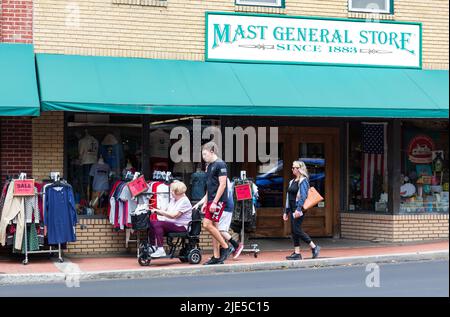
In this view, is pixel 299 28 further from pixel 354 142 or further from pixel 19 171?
pixel 19 171

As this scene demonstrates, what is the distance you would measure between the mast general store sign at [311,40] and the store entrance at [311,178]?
180 centimetres

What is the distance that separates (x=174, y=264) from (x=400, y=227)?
4979 mm

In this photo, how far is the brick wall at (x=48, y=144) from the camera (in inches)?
544

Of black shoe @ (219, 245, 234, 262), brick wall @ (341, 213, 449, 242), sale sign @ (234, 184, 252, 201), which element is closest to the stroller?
black shoe @ (219, 245, 234, 262)

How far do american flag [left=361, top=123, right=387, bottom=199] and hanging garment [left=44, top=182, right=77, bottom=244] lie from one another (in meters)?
6.23

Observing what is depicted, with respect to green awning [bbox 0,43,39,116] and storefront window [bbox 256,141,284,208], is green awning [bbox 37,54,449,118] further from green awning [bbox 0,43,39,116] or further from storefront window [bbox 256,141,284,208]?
storefront window [bbox 256,141,284,208]

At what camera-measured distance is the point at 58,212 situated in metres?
13.0

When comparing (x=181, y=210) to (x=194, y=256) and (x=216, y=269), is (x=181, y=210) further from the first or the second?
(x=216, y=269)

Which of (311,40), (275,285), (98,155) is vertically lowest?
(275,285)

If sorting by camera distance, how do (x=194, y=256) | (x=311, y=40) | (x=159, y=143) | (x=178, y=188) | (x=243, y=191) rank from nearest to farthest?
(x=178, y=188)
(x=194, y=256)
(x=243, y=191)
(x=159, y=143)
(x=311, y=40)

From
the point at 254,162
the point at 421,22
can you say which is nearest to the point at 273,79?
the point at 254,162

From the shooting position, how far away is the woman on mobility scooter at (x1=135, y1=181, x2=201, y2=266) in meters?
12.6

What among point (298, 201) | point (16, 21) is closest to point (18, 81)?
point (16, 21)

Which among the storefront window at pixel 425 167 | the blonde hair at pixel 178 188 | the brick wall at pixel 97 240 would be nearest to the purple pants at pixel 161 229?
the blonde hair at pixel 178 188
